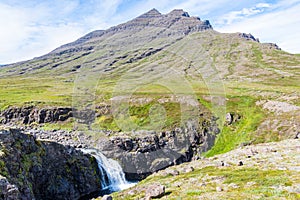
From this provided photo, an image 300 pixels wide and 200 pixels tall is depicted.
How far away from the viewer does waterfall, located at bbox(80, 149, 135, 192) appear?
214 ft

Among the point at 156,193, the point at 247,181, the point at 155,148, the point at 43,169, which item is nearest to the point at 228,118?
the point at 155,148

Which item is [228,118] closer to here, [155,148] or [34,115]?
[155,148]

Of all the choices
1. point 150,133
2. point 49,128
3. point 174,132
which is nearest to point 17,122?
point 49,128

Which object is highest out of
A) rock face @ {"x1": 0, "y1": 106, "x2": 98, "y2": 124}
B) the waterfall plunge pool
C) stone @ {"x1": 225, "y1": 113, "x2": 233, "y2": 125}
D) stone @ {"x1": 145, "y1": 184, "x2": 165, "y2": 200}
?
rock face @ {"x1": 0, "y1": 106, "x2": 98, "y2": 124}

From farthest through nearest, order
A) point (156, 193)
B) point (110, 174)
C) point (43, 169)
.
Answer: point (110, 174) → point (43, 169) → point (156, 193)

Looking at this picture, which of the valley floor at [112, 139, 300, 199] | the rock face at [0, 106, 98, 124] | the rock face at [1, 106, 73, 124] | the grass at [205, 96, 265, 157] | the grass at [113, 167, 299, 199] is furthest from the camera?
the rock face at [1, 106, 73, 124]

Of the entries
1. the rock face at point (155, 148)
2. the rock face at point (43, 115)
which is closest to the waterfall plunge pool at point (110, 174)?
the rock face at point (155, 148)

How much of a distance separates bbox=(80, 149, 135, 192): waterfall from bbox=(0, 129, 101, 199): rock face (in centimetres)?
161

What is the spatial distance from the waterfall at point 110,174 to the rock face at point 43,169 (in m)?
1.61

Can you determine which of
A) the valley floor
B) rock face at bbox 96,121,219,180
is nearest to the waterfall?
rock face at bbox 96,121,219,180

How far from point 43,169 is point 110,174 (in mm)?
20231

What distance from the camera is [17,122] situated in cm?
10275

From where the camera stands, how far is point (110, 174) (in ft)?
222

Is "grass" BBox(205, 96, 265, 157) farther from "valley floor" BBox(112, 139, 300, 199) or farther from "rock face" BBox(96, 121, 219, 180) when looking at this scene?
"valley floor" BBox(112, 139, 300, 199)
